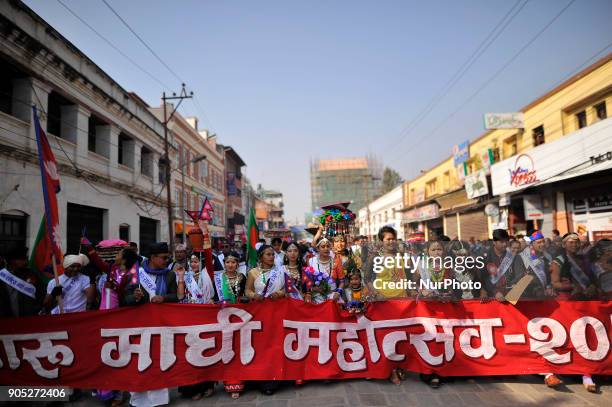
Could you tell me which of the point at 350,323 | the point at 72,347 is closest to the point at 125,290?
the point at 72,347

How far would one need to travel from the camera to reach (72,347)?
4090 millimetres

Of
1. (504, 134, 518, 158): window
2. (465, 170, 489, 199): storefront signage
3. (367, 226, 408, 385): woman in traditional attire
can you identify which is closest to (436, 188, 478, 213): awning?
(465, 170, 489, 199): storefront signage

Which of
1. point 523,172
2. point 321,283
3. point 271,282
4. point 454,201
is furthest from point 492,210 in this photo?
point 271,282

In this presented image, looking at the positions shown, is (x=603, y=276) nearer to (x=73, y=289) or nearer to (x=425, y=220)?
(x=73, y=289)

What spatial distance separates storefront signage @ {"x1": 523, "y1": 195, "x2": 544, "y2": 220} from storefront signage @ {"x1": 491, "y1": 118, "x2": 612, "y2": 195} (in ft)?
1.98

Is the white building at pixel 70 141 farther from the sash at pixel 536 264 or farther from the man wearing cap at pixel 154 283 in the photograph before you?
the sash at pixel 536 264

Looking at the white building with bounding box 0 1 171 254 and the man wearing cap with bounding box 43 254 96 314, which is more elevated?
the white building with bounding box 0 1 171 254

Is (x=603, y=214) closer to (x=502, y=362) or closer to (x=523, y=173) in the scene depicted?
(x=523, y=173)

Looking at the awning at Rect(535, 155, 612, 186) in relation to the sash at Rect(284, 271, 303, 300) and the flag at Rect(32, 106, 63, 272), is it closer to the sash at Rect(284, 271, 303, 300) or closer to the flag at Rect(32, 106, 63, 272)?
the sash at Rect(284, 271, 303, 300)

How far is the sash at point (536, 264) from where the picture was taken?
14.4 feet

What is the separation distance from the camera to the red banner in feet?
13.4

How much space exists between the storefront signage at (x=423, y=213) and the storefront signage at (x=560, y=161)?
30.7 ft

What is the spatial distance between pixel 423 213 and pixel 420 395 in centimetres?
2511

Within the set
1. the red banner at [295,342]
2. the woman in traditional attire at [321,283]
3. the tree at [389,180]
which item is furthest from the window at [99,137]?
the tree at [389,180]
